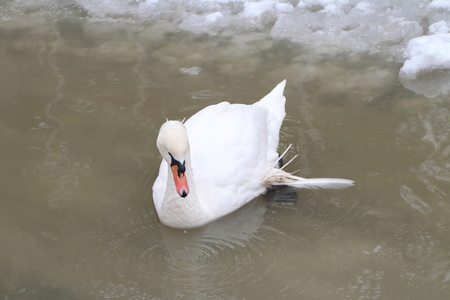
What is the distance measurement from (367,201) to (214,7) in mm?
3337

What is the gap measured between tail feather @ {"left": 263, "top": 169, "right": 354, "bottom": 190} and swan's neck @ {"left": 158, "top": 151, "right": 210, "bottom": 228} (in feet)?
1.70

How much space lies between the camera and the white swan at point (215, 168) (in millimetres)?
3588

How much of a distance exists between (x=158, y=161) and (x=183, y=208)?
78 centimetres

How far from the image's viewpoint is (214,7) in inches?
262

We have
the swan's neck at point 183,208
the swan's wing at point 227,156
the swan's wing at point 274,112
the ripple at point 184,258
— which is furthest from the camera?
the swan's wing at point 274,112

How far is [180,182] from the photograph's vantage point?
354cm

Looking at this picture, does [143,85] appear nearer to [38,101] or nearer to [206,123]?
[38,101]

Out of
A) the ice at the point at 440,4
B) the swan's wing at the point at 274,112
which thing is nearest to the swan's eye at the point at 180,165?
the swan's wing at the point at 274,112

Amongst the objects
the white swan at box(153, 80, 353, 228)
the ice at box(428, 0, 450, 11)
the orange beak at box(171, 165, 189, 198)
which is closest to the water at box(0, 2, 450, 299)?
the white swan at box(153, 80, 353, 228)

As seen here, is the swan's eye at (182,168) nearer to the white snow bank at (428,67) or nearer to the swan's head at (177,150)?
the swan's head at (177,150)

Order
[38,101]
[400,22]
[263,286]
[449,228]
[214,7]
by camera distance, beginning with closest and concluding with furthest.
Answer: [263,286] → [449,228] → [38,101] → [400,22] → [214,7]

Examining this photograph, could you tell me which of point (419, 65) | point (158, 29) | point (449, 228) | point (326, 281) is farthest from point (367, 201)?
point (158, 29)

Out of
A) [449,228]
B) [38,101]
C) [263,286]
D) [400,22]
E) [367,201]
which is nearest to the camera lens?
[263,286]

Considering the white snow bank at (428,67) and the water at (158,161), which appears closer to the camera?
the water at (158,161)
